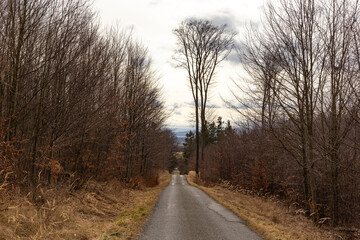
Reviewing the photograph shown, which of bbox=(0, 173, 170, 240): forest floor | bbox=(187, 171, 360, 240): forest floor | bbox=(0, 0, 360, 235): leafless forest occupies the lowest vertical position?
bbox=(187, 171, 360, 240): forest floor

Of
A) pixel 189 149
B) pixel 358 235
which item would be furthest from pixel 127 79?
pixel 189 149

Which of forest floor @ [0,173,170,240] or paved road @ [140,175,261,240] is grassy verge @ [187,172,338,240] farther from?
forest floor @ [0,173,170,240]

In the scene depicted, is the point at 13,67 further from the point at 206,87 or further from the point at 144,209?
the point at 206,87

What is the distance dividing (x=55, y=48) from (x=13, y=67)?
137 centimetres

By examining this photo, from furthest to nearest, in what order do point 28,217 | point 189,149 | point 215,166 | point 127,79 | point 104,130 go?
point 189,149
point 215,166
point 127,79
point 104,130
point 28,217

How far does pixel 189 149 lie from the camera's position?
79500 millimetres

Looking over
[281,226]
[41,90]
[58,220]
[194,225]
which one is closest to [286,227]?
[281,226]

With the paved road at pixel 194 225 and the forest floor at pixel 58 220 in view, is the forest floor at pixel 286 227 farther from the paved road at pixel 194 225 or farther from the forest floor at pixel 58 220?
the forest floor at pixel 58 220

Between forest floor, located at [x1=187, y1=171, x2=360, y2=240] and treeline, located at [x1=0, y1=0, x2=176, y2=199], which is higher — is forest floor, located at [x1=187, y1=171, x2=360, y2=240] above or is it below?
below

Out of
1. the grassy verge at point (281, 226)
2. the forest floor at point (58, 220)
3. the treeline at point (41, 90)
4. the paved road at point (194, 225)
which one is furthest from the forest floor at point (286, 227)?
the treeline at point (41, 90)

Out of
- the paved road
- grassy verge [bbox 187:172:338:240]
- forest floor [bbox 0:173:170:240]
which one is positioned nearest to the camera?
forest floor [bbox 0:173:170:240]

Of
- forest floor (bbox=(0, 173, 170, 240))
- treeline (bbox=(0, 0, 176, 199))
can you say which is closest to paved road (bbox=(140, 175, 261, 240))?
forest floor (bbox=(0, 173, 170, 240))

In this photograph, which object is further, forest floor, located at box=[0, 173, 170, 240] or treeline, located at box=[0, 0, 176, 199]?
treeline, located at box=[0, 0, 176, 199]

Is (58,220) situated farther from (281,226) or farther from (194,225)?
(281,226)
